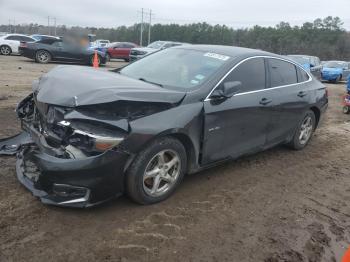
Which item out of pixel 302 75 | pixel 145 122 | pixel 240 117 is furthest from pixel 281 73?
pixel 145 122

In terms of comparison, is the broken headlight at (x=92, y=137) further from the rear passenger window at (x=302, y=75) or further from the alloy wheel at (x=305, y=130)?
the alloy wheel at (x=305, y=130)

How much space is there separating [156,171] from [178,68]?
1.53m

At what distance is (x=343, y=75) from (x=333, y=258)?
22747mm

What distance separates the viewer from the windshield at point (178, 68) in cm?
475

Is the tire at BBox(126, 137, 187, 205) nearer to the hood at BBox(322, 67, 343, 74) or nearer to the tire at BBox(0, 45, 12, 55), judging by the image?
the hood at BBox(322, 67, 343, 74)

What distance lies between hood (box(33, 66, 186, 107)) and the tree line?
178 feet

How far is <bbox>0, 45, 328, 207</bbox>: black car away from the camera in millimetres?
3672

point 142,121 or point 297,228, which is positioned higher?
point 142,121

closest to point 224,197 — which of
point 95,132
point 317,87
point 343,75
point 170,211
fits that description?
point 170,211

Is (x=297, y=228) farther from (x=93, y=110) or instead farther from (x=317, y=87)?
(x=317, y=87)

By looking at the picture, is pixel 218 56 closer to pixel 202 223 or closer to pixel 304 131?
pixel 202 223

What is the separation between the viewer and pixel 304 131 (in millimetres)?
6738

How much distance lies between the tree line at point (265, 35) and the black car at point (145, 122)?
176 ft

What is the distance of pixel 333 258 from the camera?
3592 millimetres
